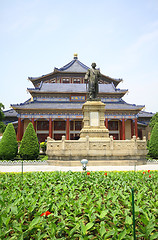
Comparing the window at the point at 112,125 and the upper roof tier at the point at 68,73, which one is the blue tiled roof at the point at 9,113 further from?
the window at the point at 112,125

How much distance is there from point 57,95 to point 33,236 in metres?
36.5

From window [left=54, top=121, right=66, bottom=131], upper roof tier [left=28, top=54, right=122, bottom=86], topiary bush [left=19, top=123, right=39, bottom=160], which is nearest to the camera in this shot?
topiary bush [left=19, top=123, right=39, bottom=160]

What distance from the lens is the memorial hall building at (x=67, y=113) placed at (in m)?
35.0

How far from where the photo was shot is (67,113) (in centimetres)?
3553

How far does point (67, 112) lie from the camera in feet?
116

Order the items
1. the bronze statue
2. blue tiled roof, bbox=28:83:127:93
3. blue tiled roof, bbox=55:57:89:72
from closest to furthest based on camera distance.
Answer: the bronze statue
blue tiled roof, bbox=28:83:127:93
blue tiled roof, bbox=55:57:89:72

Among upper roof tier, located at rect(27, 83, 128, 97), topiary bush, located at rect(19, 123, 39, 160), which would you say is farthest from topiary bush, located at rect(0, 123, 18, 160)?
upper roof tier, located at rect(27, 83, 128, 97)

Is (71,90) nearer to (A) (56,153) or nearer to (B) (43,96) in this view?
(B) (43,96)

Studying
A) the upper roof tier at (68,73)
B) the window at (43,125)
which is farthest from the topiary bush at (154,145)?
the upper roof tier at (68,73)

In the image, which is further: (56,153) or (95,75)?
(95,75)

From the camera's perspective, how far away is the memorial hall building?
3503 centimetres

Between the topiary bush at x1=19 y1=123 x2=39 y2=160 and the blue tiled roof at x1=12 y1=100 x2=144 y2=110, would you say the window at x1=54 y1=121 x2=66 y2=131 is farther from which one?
the topiary bush at x1=19 y1=123 x2=39 y2=160

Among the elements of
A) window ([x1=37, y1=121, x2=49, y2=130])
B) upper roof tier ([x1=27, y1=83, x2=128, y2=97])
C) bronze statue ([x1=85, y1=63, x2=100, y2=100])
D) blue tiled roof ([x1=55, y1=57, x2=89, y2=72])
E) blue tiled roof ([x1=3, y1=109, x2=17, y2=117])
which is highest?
blue tiled roof ([x1=55, y1=57, x2=89, y2=72])

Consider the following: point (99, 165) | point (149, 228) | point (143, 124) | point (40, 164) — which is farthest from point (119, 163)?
point (143, 124)
